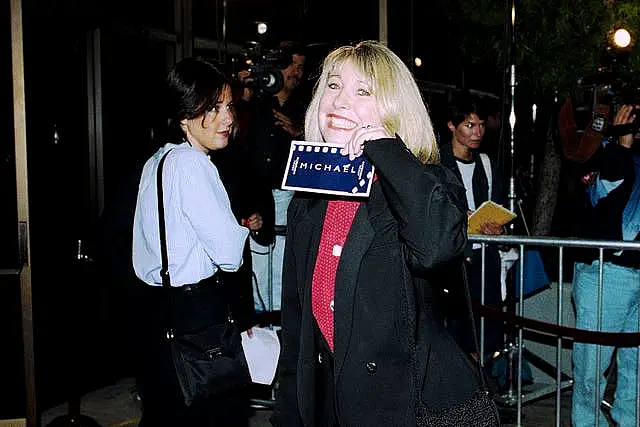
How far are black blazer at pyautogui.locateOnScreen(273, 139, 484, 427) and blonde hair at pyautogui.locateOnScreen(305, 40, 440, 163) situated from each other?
12cm

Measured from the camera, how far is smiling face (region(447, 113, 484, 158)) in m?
6.01

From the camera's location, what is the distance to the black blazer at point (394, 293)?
2211 mm

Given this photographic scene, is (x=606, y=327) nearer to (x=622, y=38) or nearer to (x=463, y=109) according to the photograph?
(x=463, y=109)

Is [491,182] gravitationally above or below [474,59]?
below

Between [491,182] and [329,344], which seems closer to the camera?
[329,344]

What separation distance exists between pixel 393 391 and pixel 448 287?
0.35 meters

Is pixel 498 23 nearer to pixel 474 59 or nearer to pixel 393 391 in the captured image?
pixel 474 59

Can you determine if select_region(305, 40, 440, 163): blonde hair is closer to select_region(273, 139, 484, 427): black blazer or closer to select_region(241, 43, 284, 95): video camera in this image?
select_region(273, 139, 484, 427): black blazer

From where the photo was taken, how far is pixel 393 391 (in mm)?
2283

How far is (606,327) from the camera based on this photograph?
488 cm

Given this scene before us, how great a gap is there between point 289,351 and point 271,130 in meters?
3.67

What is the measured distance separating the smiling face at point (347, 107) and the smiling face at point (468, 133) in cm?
365

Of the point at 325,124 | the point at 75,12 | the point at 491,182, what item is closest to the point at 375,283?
the point at 325,124

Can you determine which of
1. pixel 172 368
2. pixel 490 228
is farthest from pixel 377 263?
pixel 490 228
